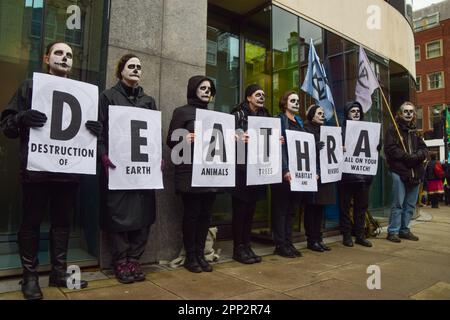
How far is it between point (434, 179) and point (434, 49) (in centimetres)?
2853

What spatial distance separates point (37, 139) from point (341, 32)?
21.7 feet

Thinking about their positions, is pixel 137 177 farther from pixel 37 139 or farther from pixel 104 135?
pixel 37 139

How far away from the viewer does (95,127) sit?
3.36 metres

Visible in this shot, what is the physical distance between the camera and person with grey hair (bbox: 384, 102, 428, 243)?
6.02 m

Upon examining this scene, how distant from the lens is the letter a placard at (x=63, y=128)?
3.03 meters

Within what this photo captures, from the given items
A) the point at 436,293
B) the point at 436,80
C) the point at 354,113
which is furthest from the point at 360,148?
the point at 436,80

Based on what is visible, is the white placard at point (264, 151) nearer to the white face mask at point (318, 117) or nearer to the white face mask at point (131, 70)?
the white face mask at point (318, 117)

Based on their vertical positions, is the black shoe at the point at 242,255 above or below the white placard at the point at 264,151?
below

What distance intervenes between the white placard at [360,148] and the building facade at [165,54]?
122 centimetres

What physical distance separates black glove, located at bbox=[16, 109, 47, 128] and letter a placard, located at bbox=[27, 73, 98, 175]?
8 cm

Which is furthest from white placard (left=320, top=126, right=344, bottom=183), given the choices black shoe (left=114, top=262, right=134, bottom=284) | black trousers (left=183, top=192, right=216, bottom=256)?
black shoe (left=114, top=262, right=134, bottom=284)

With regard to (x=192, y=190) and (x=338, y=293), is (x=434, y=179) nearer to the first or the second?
(x=338, y=293)

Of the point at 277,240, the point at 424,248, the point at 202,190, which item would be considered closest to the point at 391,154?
the point at 424,248

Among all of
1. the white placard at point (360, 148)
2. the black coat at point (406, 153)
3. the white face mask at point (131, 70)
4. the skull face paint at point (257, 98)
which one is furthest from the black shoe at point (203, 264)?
the black coat at point (406, 153)
